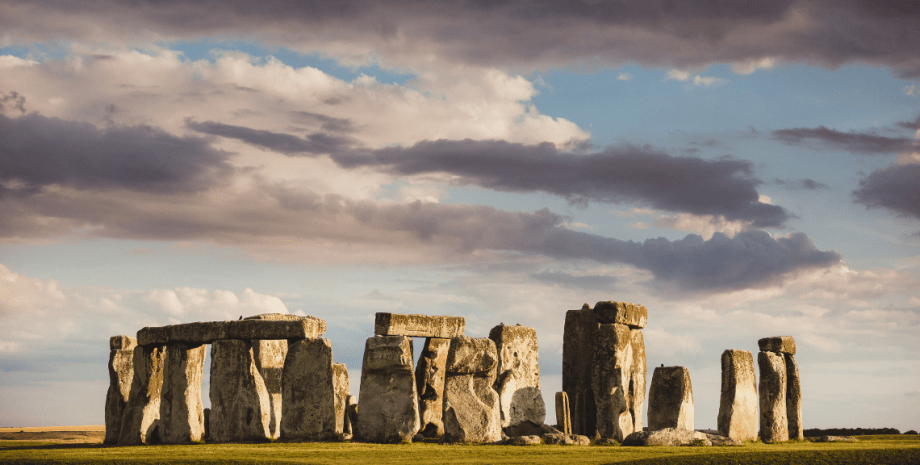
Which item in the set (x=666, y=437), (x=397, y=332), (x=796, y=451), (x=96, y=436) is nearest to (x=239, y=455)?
(x=397, y=332)

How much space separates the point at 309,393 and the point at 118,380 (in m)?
7.42

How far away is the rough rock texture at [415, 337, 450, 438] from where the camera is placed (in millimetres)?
25078

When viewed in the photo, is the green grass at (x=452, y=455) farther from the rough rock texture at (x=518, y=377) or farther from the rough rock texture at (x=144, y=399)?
the rough rock texture at (x=518, y=377)

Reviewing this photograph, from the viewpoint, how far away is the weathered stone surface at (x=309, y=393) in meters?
22.9

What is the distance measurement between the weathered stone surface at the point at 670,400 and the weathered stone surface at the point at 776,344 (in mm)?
2990

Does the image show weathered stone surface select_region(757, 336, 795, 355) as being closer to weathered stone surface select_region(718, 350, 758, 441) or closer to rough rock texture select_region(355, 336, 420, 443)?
weathered stone surface select_region(718, 350, 758, 441)

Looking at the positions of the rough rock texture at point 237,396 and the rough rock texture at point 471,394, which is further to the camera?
the rough rock texture at point 237,396

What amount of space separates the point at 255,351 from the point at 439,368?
5.07 meters

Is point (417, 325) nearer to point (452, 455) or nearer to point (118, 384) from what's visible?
point (452, 455)

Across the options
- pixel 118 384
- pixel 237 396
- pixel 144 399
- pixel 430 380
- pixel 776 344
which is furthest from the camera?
pixel 118 384

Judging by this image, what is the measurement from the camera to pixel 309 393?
75.6ft

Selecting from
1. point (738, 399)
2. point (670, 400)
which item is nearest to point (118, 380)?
point (670, 400)

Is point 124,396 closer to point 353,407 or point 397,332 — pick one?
point 353,407

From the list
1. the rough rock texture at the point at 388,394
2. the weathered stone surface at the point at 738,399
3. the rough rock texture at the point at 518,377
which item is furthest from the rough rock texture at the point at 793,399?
the rough rock texture at the point at 388,394
